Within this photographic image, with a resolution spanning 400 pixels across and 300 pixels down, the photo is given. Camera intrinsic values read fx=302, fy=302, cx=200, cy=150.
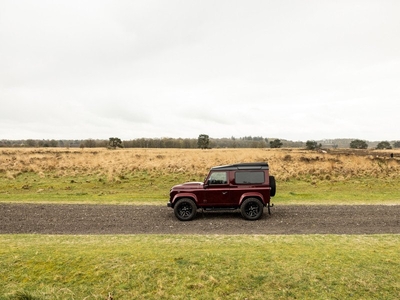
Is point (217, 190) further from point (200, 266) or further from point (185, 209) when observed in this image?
point (200, 266)

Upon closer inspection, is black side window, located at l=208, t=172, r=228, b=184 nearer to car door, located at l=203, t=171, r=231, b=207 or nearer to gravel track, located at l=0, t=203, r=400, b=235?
car door, located at l=203, t=171, r=231, b=207

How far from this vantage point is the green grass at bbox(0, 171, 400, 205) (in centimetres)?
1753

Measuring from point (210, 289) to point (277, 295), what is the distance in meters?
1.46

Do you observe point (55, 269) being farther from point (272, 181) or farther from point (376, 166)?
point (376, 166)

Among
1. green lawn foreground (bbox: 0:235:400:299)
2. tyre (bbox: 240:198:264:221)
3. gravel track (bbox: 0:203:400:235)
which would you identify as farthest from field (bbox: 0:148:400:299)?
tyre (bbox: 240:198:264:221)

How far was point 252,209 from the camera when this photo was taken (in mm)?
12961

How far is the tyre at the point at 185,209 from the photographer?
43.0ft

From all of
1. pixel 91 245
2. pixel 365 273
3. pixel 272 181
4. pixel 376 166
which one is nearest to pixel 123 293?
pixel 91 245

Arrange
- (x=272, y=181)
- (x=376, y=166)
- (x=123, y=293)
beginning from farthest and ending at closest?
(x=376, y=166) < (x=272, y=181) < (x=123, y=293)

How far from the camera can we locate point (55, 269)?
299 inches

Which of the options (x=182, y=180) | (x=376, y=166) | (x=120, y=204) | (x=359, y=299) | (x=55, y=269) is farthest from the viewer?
(x=376, y=166)

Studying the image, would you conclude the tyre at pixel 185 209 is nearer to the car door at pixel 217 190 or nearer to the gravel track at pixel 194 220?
the gravel track at pixel 194 220

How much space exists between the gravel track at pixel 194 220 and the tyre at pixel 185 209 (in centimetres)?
35

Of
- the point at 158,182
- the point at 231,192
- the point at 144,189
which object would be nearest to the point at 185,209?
the point at 231,192
